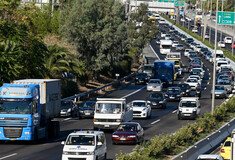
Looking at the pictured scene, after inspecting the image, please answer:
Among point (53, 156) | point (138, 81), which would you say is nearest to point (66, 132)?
point (53, 156)

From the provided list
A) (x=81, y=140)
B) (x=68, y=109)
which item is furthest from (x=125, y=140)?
(x=68, y=109)

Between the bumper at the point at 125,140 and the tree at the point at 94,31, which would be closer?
the bumper at the point at 125,140

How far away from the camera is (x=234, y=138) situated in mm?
15969

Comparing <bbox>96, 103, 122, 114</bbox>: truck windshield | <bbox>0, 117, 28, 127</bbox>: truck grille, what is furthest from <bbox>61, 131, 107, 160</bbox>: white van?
<bbox>96, 103, 122, 114</bbox>: truck windshield

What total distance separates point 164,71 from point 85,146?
49025 mm

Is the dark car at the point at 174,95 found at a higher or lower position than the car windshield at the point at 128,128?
lower

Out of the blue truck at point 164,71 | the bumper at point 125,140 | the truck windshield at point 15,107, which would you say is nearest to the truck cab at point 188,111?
the bumper at point 125,140

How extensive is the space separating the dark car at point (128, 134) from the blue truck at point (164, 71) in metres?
40.0

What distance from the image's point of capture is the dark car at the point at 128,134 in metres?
30.9

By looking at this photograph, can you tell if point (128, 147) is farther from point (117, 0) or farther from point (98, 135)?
point (117, 0)

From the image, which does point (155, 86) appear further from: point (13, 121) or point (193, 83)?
point (13, 121)

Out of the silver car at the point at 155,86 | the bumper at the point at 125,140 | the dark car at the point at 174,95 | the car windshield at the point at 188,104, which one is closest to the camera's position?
the bumper at the point at 125,140

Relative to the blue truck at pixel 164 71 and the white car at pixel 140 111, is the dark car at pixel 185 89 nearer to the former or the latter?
the blue truck at pixel 164 71

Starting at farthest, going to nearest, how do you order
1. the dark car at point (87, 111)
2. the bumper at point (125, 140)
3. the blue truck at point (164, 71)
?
the blue truck at point (164, 71) < the dark car at point (87, 111) < the bumper at point (125, 140)
